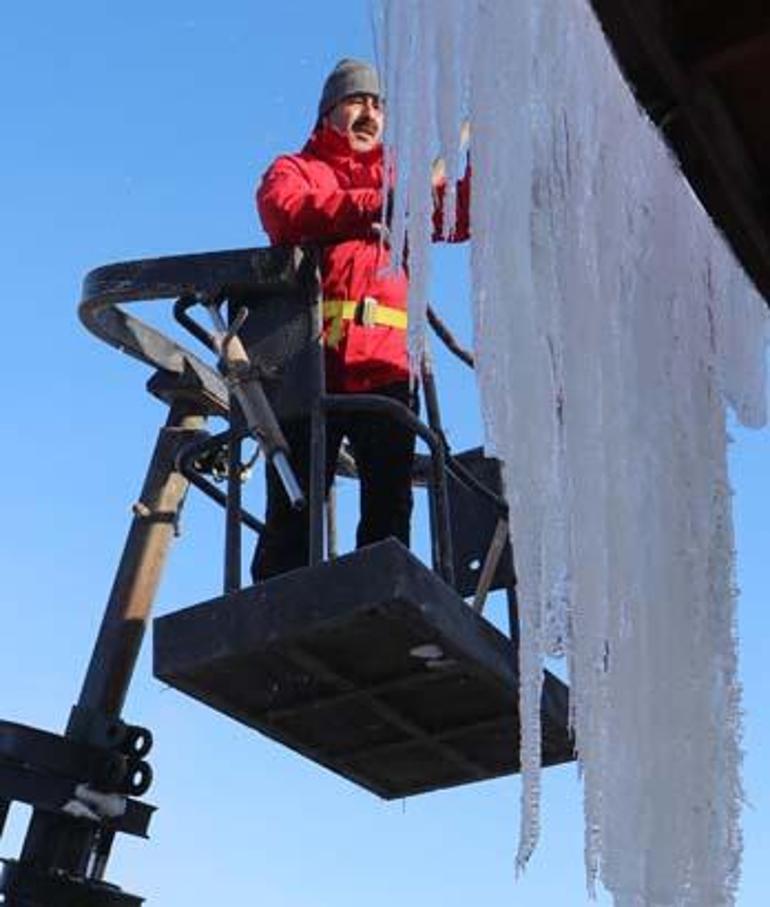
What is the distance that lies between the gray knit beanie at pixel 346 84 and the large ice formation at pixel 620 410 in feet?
4.80

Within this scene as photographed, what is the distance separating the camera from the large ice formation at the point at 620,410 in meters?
3.59

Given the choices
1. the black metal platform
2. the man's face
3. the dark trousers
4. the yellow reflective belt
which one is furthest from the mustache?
the black metal platform

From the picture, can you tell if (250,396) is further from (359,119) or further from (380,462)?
(359,119)

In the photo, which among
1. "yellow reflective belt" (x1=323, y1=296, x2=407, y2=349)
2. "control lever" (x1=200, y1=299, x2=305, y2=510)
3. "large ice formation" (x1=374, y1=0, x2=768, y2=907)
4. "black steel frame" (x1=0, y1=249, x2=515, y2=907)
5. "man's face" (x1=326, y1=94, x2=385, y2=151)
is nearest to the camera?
"large ice formation" (x1=374, y1=0, x2=768, y2=907)

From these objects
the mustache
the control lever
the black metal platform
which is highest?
the mustache

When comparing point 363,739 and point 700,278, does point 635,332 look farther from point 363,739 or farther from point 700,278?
point 363,739

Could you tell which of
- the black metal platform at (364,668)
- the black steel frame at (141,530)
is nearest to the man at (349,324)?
the black steel frame at (141,530)

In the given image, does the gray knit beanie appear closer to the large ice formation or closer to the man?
the man

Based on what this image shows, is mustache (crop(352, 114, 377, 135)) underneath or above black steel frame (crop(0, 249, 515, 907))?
above

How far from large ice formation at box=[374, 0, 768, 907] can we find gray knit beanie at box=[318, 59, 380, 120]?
1462 mm

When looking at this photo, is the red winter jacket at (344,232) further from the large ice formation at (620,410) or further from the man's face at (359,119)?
the large ice formation at (620,410)

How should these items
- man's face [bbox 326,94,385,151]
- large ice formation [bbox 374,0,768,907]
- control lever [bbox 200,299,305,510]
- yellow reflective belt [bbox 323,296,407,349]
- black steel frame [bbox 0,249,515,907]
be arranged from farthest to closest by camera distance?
man's face [bbox 326,94,385,151] → yellow reflective belt [bbox 323,296,407,349] → black steel frame [bbox 0,249,515,907] → control lever [bbox 200,299,305,510] → large ice formation [bbox 374,0,768,907]

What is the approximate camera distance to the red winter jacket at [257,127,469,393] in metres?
4.75

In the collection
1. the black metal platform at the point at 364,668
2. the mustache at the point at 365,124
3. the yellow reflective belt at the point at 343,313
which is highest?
the mustache at the point at 365,124
